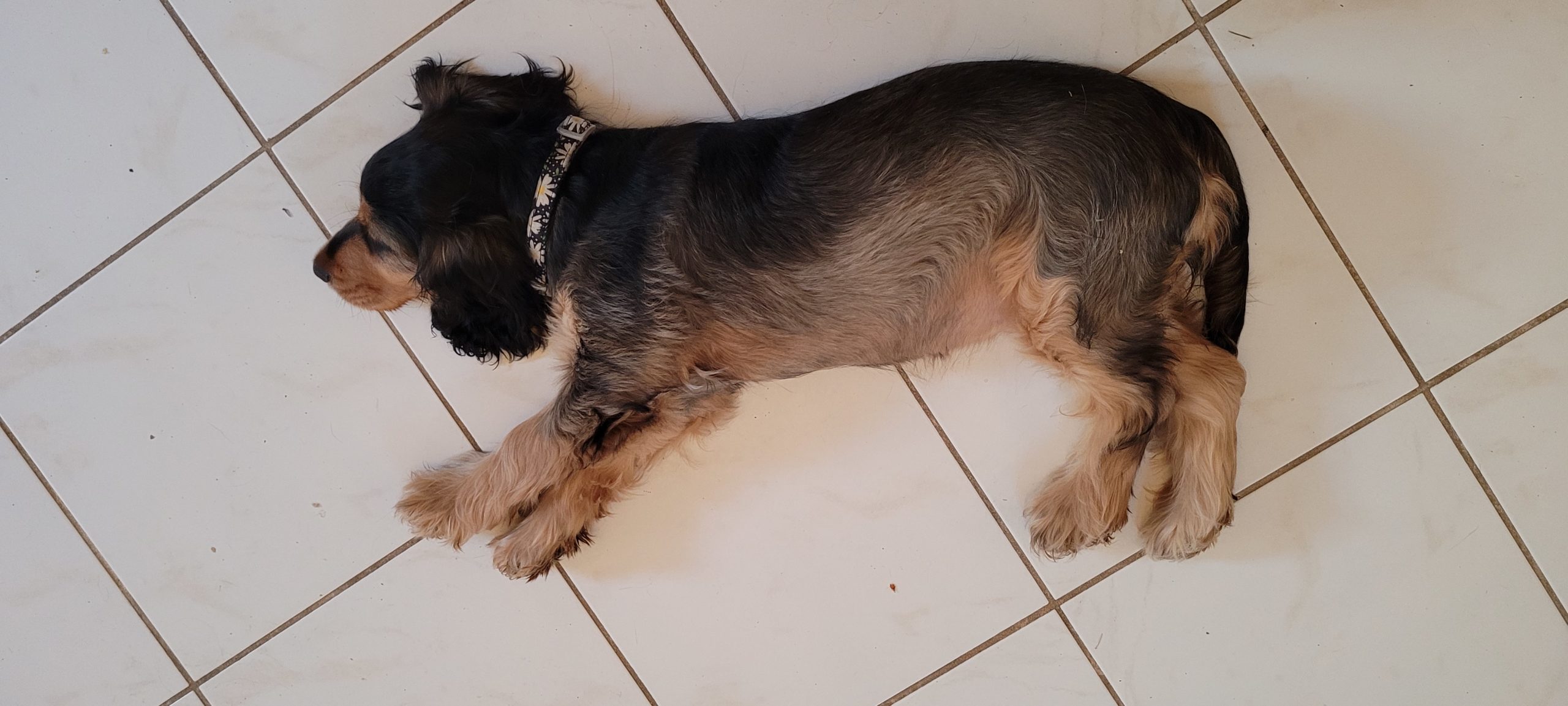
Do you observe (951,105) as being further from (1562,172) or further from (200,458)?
(200,458)

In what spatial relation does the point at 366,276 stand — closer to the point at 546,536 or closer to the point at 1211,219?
the point at 546,536

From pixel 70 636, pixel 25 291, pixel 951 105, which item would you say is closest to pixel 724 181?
Result: pixel 951 105

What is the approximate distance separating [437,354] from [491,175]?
623mm

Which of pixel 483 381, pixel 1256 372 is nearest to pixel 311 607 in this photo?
pixel 483 381

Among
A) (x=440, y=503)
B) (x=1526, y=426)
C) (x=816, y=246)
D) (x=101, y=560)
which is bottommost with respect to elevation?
(x=1526, y=426)

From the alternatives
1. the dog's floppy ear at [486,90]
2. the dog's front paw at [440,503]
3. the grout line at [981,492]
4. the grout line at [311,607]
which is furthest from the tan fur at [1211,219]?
the grout line at [311,607]

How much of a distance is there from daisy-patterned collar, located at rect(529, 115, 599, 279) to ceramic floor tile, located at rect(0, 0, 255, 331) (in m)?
0.95

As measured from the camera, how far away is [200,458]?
94.2 inches

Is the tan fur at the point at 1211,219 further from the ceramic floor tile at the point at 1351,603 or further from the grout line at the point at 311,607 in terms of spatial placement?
the grout line at the point at 311,607

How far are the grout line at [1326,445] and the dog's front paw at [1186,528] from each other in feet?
0.37

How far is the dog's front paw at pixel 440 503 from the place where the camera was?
227cm

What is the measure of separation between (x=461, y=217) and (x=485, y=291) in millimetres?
178

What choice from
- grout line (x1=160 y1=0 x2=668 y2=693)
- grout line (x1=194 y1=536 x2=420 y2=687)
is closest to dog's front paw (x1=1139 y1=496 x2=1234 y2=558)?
grout line (x1=160 y1=0 x2=668 y2=693)

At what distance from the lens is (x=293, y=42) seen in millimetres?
2287
